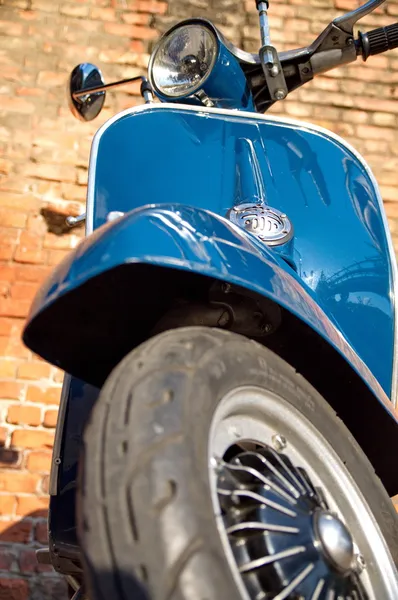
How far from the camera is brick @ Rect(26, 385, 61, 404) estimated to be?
8.02 feet

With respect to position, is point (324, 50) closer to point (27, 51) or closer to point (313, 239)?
point (313, 239)

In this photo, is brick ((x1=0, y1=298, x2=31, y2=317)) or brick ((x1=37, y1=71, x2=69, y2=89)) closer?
brick ((x1=0, y1=298, x2=31, y2=317))

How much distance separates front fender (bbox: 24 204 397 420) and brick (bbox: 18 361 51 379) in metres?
1.54

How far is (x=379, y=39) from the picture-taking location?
1758 millimetres

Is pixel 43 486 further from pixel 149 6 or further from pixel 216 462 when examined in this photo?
pixel 149 6

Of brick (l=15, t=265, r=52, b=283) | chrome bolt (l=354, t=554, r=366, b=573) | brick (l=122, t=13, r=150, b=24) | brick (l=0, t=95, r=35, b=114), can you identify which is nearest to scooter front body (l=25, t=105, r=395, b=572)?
chrome bolt (l=354, t=554, r=366, b=573)

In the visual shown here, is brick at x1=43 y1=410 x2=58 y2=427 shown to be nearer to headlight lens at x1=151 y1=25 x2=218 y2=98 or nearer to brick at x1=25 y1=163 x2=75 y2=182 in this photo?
brick at x1=25 y1=163 x2=75 y2=182

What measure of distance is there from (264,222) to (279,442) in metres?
0.57

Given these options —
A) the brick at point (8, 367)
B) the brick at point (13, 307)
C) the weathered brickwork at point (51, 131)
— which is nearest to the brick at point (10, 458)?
the weathered brickwork at point (51, 131)

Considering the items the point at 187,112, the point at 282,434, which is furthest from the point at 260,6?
the point at 282,434

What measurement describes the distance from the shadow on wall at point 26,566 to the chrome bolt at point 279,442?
5.43ft

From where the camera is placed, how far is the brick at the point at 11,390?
243 centimetres

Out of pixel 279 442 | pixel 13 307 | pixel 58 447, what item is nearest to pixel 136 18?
pixel 13 307

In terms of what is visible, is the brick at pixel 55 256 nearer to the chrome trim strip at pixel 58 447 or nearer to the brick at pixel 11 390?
→ the brick at pixel 11 390
